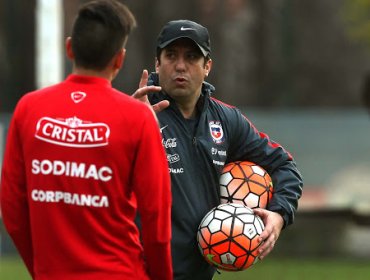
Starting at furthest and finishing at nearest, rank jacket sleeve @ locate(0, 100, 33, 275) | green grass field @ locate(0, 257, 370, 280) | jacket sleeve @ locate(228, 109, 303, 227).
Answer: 1. green grass field @ locate(0, 257, 370, 280)
2. jacket sleeve @ locate(228, 109, 303, 227)
3. jacket sleeve @ locate(0, 100, 33, 275)

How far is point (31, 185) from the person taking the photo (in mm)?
4820

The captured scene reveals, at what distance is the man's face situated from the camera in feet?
20.2

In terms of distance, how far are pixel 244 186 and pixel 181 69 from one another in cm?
74

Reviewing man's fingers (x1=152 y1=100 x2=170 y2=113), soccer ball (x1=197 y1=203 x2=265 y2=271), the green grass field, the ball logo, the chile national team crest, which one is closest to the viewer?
the ball logo

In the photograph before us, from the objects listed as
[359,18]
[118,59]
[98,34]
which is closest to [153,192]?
[118,59]

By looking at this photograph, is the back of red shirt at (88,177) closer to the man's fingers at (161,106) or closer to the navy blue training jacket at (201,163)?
the man's fingers at (161,106)

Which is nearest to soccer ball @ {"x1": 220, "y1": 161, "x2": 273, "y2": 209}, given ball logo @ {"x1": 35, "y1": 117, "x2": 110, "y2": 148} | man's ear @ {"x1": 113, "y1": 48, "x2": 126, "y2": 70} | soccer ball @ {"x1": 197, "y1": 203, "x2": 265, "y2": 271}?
soccer ball @ {"x1": 197, "y1": 203, "x2": 265, "y2": 271}

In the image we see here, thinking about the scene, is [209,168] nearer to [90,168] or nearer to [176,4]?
[90,168]

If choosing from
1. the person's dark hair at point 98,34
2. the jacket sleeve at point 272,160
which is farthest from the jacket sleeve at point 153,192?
the jacket sleeve at point 272,160

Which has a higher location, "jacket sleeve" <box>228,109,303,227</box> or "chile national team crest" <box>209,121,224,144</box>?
"chile national team crest" <box>209,121,224,144</box>

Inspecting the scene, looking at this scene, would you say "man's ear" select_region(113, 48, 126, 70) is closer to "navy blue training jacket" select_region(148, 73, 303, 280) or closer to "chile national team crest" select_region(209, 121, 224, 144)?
"navy blue training jacket" select_region(148, 73, 303, 280)

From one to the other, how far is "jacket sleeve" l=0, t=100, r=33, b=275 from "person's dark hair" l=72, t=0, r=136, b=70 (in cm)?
38

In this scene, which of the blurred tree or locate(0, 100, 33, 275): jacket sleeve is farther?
Result: the blurred tree

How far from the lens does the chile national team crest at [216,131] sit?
→ 6.26m
